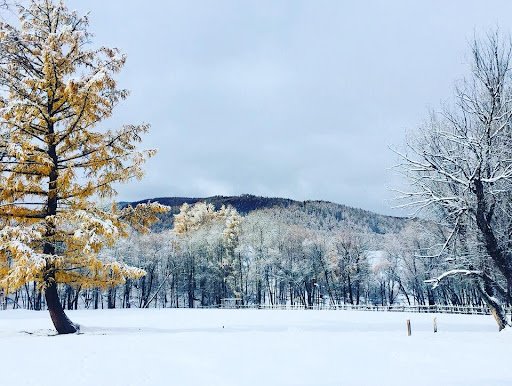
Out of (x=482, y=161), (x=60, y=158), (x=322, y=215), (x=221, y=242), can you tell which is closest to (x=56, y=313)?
(x=60, y=158)

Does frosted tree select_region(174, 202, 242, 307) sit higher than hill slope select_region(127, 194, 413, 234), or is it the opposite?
hill slope select_region(127, 194, 413, 234)

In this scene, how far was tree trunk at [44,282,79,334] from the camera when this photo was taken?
16.2 metres

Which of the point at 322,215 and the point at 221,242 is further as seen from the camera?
the point at 322,215

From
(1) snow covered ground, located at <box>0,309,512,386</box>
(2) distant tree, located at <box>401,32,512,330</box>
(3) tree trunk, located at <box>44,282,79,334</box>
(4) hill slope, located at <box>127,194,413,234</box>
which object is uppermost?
(4) hill slope, located at <box>127,194,413,234</box>

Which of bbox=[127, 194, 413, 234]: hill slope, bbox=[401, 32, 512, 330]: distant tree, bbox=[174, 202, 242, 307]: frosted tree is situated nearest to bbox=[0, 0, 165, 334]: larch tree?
bbox=[401, 32, 512, 330]: distant tree

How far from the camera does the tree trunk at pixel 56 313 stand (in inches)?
639

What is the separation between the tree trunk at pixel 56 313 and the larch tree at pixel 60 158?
40 mm

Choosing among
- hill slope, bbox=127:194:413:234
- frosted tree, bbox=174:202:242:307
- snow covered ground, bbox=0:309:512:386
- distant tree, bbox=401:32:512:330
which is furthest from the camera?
hill slope, bbox=127:194:413:234

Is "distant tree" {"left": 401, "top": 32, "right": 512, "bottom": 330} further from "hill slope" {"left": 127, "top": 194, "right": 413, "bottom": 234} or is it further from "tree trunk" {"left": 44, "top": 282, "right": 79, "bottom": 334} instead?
"hill slope" {"left": 127, "top": 194, "right": 413, "bottom": 234}

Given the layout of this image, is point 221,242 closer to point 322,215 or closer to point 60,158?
point 60,158

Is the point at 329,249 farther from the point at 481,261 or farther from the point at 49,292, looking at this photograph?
the point at 49,292

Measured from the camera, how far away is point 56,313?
16.5 m

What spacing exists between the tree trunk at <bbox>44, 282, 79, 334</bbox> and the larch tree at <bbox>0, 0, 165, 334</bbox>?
40mm

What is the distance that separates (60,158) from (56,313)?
6.30 m
